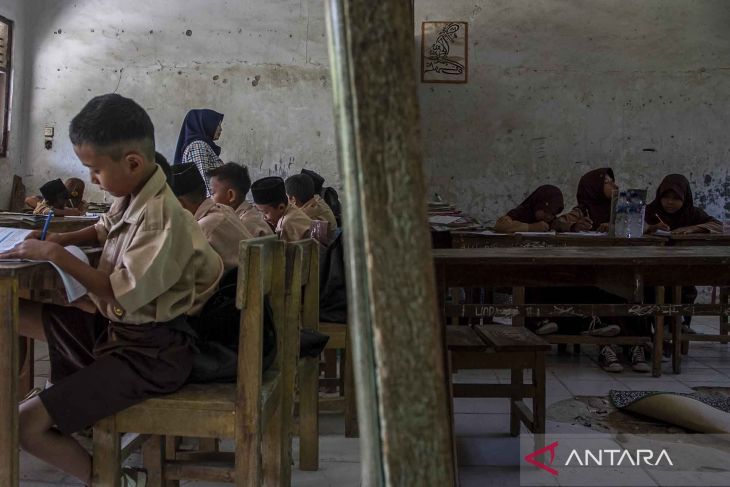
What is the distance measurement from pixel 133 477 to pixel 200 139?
133 inches

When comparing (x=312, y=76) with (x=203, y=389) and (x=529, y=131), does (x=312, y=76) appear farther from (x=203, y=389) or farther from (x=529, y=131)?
(x=203, y=389)

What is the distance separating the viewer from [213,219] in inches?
83.5

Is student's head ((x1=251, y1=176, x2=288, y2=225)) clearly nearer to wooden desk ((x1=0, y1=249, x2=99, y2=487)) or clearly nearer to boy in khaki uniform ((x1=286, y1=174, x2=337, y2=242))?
boy in khaki uniform ((x1=286, y1=174, x2=337, y2=242))

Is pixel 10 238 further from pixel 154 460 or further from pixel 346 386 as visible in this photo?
pixel 346 386

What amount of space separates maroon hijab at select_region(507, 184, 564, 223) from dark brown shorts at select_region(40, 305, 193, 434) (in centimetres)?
380

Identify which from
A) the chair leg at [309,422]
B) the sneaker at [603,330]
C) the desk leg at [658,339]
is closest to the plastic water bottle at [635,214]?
the desk leg at [658,339]

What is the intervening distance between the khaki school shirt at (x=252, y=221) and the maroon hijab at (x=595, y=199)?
3.02m

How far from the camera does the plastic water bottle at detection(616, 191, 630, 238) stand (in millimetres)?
3586

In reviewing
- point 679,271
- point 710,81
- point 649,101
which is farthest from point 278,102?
point 679,271

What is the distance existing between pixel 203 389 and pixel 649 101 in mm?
6446

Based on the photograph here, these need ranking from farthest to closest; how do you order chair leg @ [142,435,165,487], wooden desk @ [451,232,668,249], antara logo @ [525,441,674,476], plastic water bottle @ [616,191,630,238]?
wooden desk @ [451,232,668,249], plastic water bottle @ [616,191,630,238], antara logo @ [525,441,674,476], chair leg @ [142,435,165,487]

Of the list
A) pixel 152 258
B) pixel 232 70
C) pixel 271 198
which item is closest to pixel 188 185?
pixel 152 258

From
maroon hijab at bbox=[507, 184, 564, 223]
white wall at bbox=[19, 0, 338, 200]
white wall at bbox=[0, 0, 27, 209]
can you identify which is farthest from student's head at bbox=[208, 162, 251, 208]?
white wall at bbox=[0, 0, 27, 209]

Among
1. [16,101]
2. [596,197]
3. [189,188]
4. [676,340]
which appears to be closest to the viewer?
[189,188]
